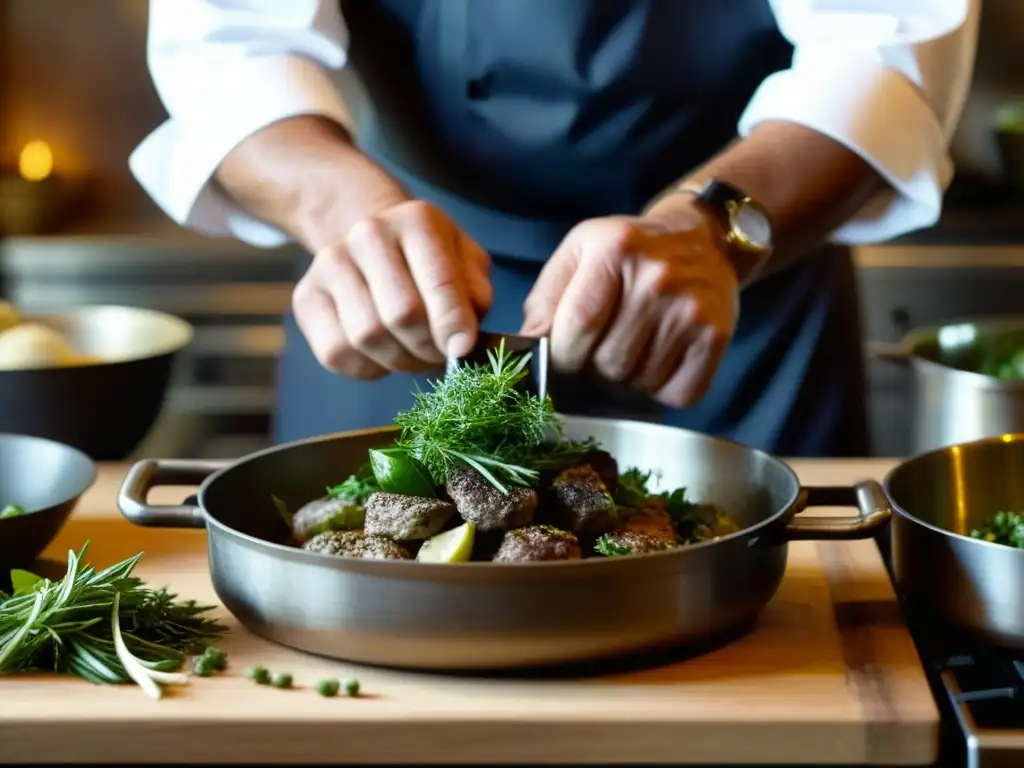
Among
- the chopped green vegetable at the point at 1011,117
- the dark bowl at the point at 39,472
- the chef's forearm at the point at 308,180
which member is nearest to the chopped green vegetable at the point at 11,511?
the dark bowl at the point at 39,472

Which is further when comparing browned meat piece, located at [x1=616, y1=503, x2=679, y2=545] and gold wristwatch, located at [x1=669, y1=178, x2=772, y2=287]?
gold wristwatch, located at [x1=669, y1=178, x2=772, y2=287]

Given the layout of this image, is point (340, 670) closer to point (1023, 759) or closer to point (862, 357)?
point (1023, 759)

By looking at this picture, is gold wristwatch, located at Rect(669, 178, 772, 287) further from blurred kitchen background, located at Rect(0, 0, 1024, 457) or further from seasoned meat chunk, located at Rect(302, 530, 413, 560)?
blurred kitchen background, located at Rect(0, 0, 1024, 457)

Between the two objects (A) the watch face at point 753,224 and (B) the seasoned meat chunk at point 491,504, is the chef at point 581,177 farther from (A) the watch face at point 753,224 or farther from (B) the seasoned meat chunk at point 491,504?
(B) the seasoned meat chunk at point 491,504

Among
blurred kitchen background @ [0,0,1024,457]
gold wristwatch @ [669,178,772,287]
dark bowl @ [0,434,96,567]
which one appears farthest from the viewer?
blurred kitchen background @ [0,0,1024,457]

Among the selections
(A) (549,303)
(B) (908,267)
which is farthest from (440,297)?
(B) (908,267)

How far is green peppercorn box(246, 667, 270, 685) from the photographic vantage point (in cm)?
77

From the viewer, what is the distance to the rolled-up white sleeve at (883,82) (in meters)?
1.23

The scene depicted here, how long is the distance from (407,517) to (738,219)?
0.47 meters

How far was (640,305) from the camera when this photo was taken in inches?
40.1

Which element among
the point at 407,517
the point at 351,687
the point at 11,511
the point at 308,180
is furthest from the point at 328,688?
the point at 308,180

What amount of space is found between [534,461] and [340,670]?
0.19m

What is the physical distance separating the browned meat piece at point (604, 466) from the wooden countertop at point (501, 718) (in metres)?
0.15

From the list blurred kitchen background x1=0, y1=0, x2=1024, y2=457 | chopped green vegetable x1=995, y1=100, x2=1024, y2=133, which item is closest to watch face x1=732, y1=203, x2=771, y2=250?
blurred kitchen background x1=0, y1=0, x2=1024, y2=457
